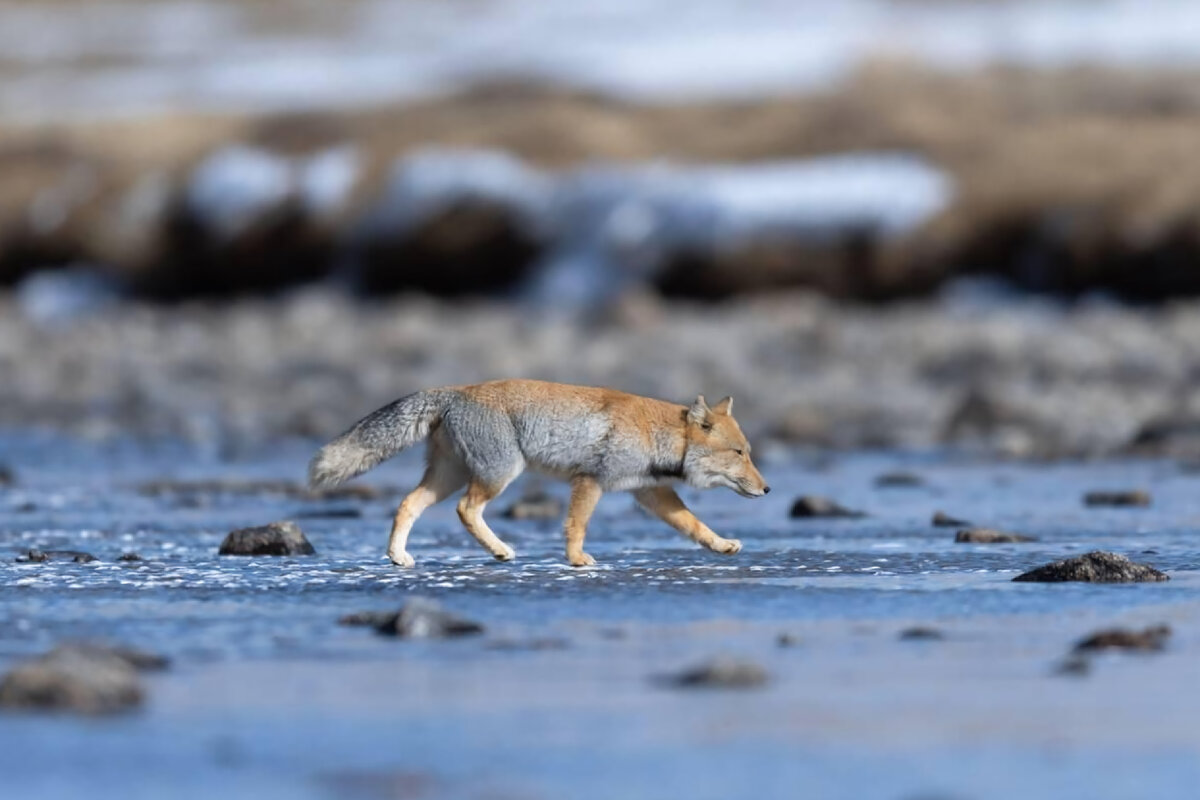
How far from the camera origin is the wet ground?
529cm

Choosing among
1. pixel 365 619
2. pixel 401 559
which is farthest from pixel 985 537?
pixel 365 619

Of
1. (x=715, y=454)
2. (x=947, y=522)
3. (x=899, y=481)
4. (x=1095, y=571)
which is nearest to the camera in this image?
(x=1095, y=571)

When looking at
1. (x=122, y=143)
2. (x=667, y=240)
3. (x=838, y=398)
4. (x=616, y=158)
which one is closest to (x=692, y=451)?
(x=838, y=398)

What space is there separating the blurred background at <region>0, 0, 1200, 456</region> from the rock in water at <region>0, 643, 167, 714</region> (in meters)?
10.9

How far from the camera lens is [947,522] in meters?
11.2

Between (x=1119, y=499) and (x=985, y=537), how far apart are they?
239 centimetres

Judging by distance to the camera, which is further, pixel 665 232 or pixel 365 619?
pixel 665 232

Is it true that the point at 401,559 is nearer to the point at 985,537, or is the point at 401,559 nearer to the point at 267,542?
the point at 267,542

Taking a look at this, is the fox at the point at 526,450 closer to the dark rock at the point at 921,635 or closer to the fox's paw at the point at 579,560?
the fox's paw at the point at 579,560

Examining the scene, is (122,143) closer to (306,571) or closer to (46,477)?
(46,477)

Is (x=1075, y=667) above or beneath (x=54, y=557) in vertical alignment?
beneath

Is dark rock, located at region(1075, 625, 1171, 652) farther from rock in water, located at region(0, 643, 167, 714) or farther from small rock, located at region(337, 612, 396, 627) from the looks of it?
rock in water, located at region(0, 643, 167, 714)

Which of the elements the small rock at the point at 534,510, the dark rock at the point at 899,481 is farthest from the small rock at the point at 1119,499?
the small rock at the point at 534,510

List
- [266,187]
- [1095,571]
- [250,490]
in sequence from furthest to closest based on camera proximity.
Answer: [266,187] → [250,490] → [1095,571]
